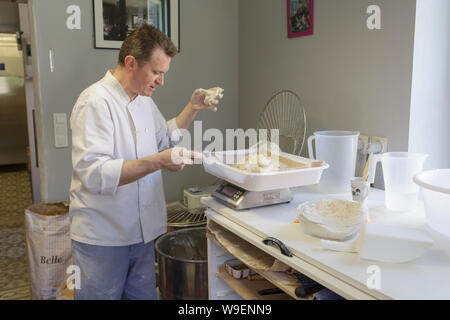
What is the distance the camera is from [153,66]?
154cm

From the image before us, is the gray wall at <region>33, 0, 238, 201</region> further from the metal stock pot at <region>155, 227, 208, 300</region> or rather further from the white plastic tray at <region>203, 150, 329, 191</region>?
the white plastic tray at <region>203, 150, 329, 191</region>

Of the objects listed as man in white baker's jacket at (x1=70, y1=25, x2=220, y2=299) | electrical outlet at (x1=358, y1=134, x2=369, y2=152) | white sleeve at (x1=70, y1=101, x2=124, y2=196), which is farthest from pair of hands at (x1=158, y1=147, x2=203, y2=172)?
electrical outlet at (x1=358, y1=134, x2=369, y2=152)

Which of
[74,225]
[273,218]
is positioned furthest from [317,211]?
[74,225]

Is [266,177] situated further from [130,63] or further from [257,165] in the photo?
[130,63]

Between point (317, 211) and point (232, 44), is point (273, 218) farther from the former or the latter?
point (232, 44)

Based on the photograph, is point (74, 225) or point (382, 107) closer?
point (74, 225)

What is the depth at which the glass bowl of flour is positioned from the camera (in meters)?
1.18

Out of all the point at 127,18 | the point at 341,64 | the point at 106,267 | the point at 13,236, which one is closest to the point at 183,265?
the point at 106,267

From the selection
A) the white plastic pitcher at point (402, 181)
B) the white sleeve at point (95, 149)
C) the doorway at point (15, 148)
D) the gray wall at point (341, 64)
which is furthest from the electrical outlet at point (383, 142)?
the doorway at point (15, 148)

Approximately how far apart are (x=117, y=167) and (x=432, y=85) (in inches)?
47.8
